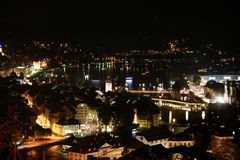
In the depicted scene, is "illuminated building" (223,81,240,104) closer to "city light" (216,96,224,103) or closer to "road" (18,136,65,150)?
"city light" (216,96,224,103)

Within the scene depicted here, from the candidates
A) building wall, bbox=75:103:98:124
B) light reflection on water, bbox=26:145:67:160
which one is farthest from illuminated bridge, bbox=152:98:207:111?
light reflection on water, bbox=26:145:67:160

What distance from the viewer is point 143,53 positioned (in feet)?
144

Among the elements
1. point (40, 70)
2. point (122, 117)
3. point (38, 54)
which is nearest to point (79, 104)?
point (122, 117)

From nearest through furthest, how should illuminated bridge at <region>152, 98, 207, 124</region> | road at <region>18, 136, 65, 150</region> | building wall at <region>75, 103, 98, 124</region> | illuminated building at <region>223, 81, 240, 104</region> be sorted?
1. road at <region>18, 136, 65, 150</region>
2. building wall at <region>75, 103, 98, 124</region>
3. illuminated bridge at <region>152, 98, 207, 124</region>
4. illuminated building at <region>223, 81, 240, 104</region>

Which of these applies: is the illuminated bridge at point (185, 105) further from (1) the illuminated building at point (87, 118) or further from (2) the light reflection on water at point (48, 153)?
(2) the light reflection on water at point (48, 153)

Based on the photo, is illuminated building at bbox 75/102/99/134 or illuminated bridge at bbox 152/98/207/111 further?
illuminated bridge at bbox 152/98/207/111

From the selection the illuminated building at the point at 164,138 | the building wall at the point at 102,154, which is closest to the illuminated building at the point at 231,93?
the illuminated building at the point at 164,138

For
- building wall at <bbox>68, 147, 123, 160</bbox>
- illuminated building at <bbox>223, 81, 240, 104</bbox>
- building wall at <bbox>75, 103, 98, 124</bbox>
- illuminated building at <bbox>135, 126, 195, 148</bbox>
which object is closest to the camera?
building wall at <bbox>68, 147, 123, 160</bbox>

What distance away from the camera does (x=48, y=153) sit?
8.28m

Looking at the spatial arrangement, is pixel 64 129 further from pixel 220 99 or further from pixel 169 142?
pixel 220 99

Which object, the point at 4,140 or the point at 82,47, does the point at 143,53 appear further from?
the point at 4,140

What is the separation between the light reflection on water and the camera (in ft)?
26.1

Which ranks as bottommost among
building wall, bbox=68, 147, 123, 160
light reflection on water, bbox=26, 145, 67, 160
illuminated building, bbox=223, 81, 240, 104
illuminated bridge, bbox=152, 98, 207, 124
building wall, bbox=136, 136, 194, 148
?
light reflection on water, bbox=26, 145, 67, 160

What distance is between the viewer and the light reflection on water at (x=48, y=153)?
7.95 m
